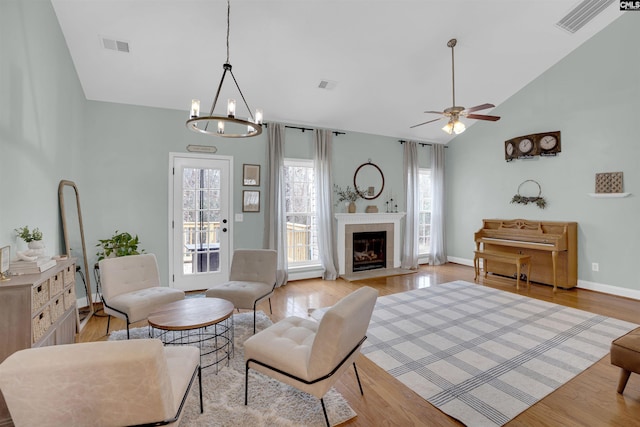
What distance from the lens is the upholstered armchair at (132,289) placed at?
2.84 meters

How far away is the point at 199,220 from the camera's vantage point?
4707 millimetres

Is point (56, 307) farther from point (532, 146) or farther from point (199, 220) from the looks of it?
point (532, 146)

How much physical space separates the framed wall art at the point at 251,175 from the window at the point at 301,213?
60cm

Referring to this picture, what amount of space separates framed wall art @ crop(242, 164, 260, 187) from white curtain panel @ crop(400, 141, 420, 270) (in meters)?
3.30

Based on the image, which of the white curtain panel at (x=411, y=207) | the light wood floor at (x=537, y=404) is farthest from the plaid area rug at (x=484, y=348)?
the white curtain panel at (x=411, y=207)

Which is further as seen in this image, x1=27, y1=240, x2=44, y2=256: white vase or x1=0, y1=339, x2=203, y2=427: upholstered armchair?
x1=27, y1=240, x2=44, y2=256: white vase

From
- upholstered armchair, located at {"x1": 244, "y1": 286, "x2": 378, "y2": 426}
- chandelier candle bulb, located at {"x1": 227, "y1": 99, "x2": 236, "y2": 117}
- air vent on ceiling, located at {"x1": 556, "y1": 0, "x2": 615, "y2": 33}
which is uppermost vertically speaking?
air vent on ceiling, located at {"x1": 556, "y1": 0, "x2": 615, "y2": 33}

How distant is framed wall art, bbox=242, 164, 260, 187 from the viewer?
495cm

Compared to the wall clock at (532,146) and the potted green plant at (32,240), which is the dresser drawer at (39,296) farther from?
the wall clock at (532,146)

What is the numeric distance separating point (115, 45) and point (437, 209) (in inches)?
254

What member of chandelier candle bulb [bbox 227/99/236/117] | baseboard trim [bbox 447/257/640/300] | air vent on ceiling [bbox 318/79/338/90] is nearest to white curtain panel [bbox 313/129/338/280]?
air vent on ceiling [bbox 318/79/338/90]

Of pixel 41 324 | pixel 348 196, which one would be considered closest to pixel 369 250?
pixel 348 196

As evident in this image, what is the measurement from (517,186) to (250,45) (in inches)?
209

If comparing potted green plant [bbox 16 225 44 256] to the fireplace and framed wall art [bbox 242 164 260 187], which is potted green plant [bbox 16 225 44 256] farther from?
the fireplace
